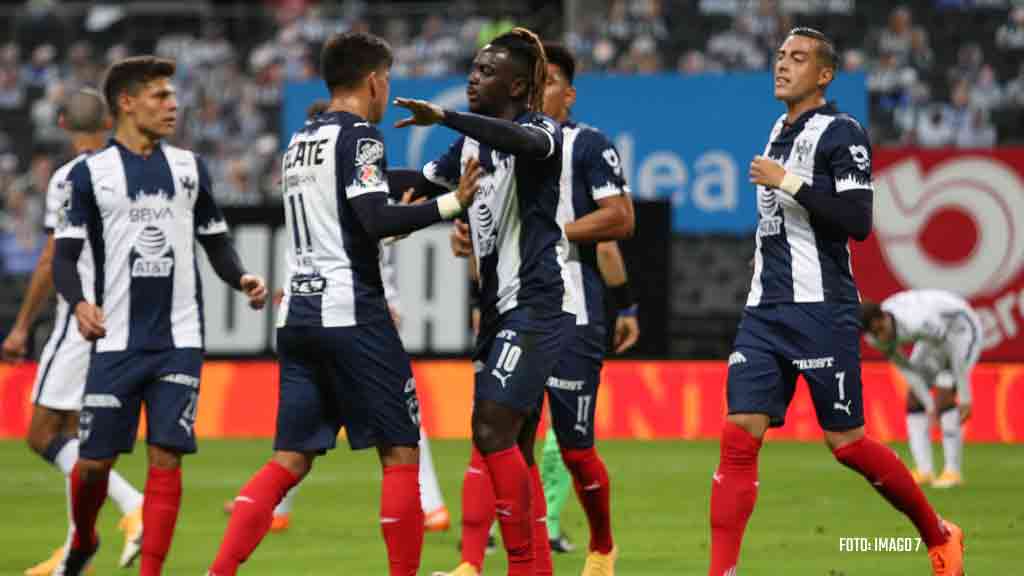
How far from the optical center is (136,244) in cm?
779

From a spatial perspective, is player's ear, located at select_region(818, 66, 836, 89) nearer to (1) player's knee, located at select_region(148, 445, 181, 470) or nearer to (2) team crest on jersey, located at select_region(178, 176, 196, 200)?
(2) team crest on jersey, located at select_region(178, 176, 196, 200)

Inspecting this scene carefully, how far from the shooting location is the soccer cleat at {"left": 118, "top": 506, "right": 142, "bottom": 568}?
912cm

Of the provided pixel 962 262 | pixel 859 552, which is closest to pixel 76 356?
pixel 859 552

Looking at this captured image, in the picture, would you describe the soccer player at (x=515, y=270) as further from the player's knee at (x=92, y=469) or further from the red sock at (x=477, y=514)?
the player's knee at (x=92, y=469)

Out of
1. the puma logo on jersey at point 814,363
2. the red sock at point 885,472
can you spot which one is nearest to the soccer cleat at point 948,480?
the red sock at point 885,472

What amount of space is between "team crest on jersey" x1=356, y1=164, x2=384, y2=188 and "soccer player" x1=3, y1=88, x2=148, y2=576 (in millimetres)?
2762

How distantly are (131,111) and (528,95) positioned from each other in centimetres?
180

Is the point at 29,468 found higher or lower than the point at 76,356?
lower

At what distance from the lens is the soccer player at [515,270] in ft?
23.2

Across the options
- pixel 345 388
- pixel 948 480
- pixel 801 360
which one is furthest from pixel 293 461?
pixel 948 480

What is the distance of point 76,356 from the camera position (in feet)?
30.6

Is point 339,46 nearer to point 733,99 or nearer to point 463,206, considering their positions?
point 463,206

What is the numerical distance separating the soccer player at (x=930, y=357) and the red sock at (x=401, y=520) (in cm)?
711

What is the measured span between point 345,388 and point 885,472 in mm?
2399
